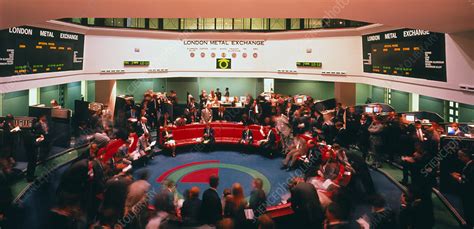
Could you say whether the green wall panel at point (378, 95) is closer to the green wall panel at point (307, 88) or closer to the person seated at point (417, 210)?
the green wall panel at point (307, 88)

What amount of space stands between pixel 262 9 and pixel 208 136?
7.56m

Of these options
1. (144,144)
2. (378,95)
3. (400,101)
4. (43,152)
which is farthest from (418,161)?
(43,152)

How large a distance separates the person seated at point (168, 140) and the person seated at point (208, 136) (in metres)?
1.20

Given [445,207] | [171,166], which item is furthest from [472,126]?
[171,166]

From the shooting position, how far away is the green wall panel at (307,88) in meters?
19.7

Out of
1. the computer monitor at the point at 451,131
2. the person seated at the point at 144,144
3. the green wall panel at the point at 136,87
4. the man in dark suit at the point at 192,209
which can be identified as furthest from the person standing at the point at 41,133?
the computer monitor at the point at 451,131

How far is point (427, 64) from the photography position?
8.62 meters

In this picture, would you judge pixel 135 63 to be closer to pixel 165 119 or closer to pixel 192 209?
pixel 165 119

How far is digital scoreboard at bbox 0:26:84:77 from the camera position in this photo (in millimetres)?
8852

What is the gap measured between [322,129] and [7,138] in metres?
9.92

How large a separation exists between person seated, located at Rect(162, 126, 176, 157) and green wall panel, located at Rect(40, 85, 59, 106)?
20.7 feet

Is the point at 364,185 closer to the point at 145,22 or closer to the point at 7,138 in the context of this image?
the point at 7,138

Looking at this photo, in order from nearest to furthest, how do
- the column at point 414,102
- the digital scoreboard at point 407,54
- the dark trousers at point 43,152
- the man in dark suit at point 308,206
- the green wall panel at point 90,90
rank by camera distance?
A: the man in dark suit at point 308,206, the digital scoreboard at point 407,54, the dark trousers at point 43,152, the column at point 414,102, the green wall panel at point 90,90

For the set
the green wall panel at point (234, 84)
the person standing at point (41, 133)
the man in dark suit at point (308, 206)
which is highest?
the green wall panel at point (234, 84)
